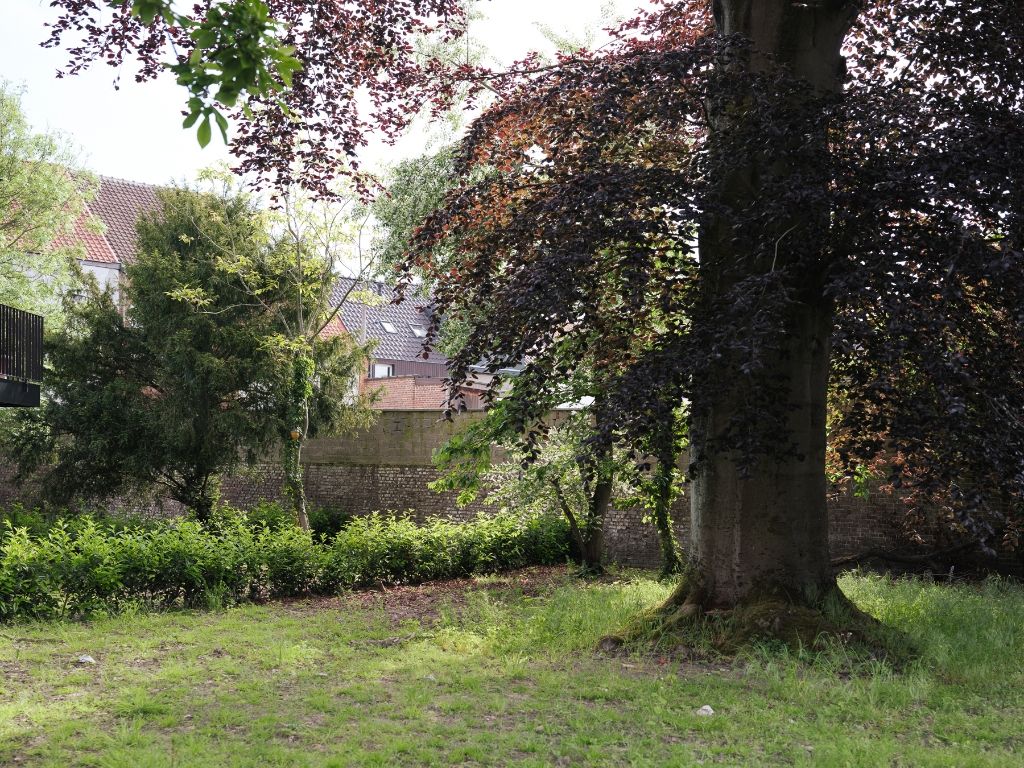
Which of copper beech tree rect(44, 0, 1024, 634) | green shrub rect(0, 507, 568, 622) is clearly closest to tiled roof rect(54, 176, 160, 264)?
green shrub rect(0, 507, 568, 622)

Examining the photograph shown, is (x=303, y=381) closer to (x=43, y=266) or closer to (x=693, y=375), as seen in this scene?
(x=43, y=266)

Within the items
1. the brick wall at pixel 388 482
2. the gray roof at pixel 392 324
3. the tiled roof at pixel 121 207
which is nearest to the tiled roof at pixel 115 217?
the tiled roof at pixel 121 207

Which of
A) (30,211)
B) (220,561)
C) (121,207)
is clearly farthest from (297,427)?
(121,207)

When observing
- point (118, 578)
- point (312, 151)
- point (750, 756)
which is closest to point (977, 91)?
→ point (750, 756)

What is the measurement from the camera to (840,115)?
6719 millimetres

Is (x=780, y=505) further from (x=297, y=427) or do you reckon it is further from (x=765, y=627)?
(x=297, y=427)

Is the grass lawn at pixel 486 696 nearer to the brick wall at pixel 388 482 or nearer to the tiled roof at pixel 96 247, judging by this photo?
the brick wall at pixel 388 482

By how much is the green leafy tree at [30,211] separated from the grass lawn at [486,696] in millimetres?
15151

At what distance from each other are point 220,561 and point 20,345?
21.5ft

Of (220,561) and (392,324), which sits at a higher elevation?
(392,324)

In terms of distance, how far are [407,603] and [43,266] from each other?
15.5m

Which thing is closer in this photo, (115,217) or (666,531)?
(666,531)

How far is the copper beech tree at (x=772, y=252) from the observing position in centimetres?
605

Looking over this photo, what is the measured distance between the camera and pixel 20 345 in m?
14.9
